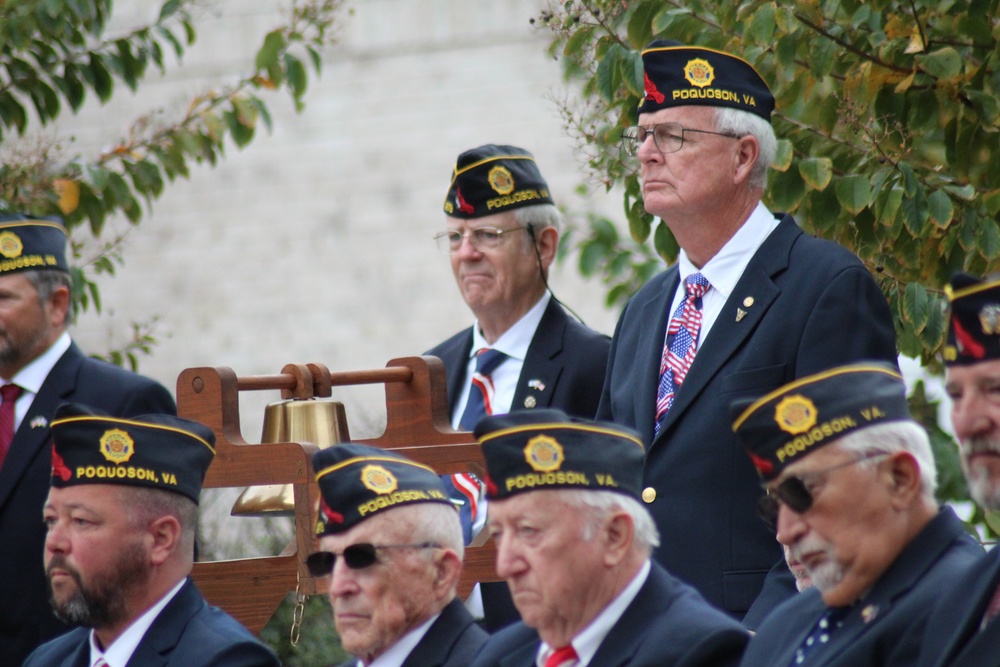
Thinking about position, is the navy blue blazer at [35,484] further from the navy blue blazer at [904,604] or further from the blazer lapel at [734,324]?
the navy blue blazer at [904,604]

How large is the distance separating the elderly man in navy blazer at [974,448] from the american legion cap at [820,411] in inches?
5.4

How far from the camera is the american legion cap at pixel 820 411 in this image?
340cm

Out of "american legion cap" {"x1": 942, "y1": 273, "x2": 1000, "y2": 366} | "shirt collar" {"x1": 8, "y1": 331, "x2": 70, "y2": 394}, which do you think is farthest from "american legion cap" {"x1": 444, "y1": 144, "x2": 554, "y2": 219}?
"american legion cap" {"x1": 942, "y1": 273, "x2": 1000, "y2": 366}

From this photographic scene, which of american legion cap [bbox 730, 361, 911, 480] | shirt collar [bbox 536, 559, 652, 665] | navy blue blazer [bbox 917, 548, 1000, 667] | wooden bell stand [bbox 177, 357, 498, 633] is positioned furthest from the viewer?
wooden bell stand [bbox 177, 357, 498, 633]

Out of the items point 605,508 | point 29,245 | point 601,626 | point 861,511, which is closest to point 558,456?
point 605,508

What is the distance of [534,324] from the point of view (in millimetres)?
5676

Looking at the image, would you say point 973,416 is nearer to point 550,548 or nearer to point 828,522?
point 828,522

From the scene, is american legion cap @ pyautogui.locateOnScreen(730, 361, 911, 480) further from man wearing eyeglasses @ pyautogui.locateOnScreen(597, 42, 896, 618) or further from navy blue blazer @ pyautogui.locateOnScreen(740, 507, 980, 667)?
man wearing eyeglasses @ pyautogui.locateOnScreen(597, 42, 896, 618)

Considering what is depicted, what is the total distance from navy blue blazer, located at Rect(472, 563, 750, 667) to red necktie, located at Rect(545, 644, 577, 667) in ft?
0.25

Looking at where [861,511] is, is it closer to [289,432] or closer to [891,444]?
[891,444]

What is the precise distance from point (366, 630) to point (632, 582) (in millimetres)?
731

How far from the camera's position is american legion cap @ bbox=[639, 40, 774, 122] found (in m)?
4.73

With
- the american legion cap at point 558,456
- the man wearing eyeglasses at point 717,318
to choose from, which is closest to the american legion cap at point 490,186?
the man wearing eyeglasses at point 717,318

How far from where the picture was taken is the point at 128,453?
4621mm
